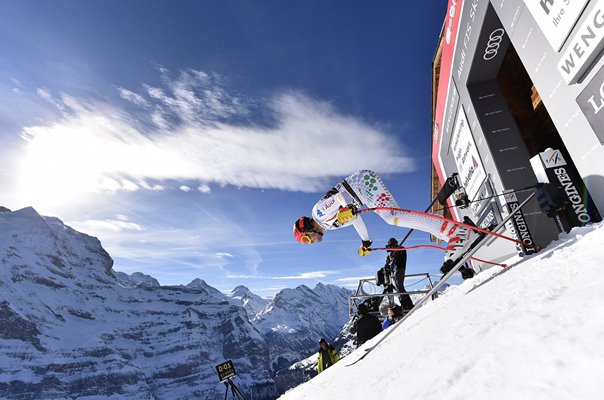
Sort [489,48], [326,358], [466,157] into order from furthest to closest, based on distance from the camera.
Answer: [466,157]
[489,48]
[326,358]

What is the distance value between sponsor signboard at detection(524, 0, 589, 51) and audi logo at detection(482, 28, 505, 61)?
2.42m

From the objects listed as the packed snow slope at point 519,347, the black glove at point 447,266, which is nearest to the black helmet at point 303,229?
the black glove at point 447,266

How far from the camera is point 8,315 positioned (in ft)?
575

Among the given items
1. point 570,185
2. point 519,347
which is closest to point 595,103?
point 570,185

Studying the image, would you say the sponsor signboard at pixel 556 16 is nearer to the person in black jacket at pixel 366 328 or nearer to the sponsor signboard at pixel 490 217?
the sponsor signboard at pixel 490 217

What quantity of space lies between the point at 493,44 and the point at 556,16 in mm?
3391

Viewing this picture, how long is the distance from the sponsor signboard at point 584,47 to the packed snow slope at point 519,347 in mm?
2614

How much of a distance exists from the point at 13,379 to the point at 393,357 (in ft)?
712

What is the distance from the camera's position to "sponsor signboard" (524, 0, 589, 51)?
157 inches

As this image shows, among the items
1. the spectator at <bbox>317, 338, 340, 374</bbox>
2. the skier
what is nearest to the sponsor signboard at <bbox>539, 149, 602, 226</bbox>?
the skier

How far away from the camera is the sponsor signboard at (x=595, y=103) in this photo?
153 inches

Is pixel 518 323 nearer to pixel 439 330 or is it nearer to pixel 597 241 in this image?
pixel 439 330

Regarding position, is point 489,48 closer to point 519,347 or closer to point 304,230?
point 304,230

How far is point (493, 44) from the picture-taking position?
24.2 ft
